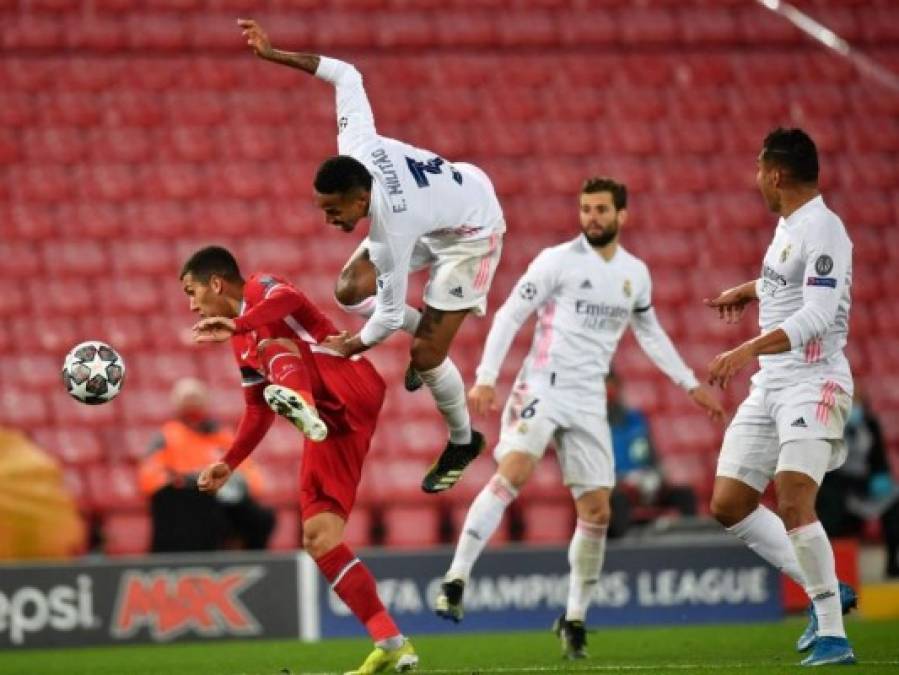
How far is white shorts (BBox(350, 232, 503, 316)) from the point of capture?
802cm

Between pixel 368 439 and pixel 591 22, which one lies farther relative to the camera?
pixel 591 22

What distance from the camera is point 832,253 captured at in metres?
7.19

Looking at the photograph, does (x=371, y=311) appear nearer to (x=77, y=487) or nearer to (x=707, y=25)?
(x=77, y=487)

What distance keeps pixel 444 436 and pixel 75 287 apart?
3105 mm

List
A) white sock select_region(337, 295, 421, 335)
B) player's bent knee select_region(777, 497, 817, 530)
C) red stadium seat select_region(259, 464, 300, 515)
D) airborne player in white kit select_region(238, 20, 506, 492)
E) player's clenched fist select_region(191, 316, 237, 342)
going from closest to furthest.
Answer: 1. player's clenched fist select_region(191, 316, 237, 342)
2. player's bent knee select_region(777, 497, 817, 530)
3. airborne player in white kit select_region(238, 20, 506, 492)
4. white sock select_region(337, 295, 421, 335)
5. red stadium seat select_region(259, 464, 300, 515)

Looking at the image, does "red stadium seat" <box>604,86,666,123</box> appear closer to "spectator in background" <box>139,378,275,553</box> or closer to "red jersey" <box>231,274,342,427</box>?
"spectator in background" <box>139,378,275,553</box>

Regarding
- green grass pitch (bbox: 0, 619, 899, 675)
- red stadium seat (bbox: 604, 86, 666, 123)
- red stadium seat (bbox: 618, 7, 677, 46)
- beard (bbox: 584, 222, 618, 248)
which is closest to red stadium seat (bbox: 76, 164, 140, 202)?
red stadium seat (bbox: 604, 86, 666, 123)

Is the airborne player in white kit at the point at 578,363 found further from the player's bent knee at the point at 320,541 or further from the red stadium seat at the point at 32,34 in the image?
the red stadium seat at the point at 32,34

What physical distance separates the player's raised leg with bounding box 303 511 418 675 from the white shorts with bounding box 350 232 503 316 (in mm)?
1220

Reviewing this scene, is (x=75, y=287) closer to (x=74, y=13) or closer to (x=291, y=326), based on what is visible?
(x=74, y=13)

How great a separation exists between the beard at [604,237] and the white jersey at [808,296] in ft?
5.14

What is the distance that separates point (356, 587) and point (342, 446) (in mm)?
606

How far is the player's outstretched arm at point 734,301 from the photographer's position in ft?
25.5

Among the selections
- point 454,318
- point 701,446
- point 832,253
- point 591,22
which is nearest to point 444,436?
point 701,446
